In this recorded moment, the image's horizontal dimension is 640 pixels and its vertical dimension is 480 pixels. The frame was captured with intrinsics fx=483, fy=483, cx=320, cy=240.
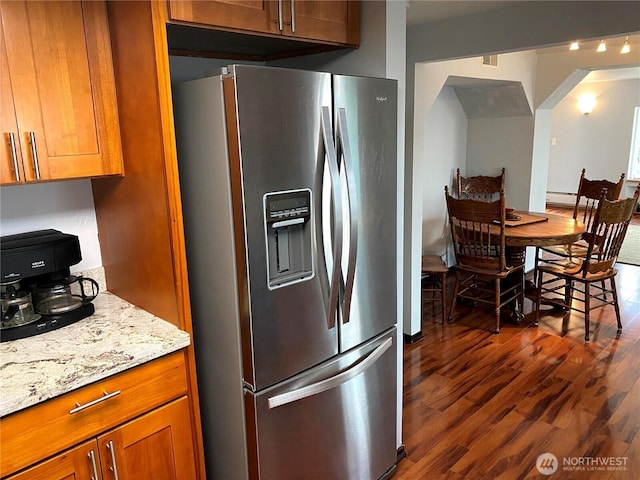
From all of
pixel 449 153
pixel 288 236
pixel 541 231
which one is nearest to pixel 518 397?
pixel 541 231

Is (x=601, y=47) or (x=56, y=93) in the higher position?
(x=601, y=47)

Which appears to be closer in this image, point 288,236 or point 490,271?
point 288,236

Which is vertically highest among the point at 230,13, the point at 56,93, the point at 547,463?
the point at 230,13

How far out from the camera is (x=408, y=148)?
339 cm

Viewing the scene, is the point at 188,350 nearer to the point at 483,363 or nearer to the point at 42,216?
the point at 42,216

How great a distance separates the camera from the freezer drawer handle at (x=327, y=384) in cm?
162

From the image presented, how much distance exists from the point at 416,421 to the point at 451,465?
1.21 feet

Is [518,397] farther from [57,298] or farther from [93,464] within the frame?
[57,298]

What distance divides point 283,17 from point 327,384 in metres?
1.31

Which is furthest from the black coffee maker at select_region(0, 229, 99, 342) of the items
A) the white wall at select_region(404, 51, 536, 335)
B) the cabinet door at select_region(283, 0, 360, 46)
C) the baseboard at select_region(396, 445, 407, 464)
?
the white wall at select_region(404, 51, 536, 335)

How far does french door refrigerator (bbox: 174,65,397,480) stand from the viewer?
1463 mm

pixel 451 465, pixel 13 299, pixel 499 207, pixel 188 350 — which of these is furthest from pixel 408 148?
pixel 13 299

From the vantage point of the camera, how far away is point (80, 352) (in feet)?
4.78

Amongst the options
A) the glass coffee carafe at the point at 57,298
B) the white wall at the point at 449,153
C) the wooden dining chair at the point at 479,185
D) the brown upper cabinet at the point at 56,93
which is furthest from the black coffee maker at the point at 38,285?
the wooden dining chair at the point at 479,185
